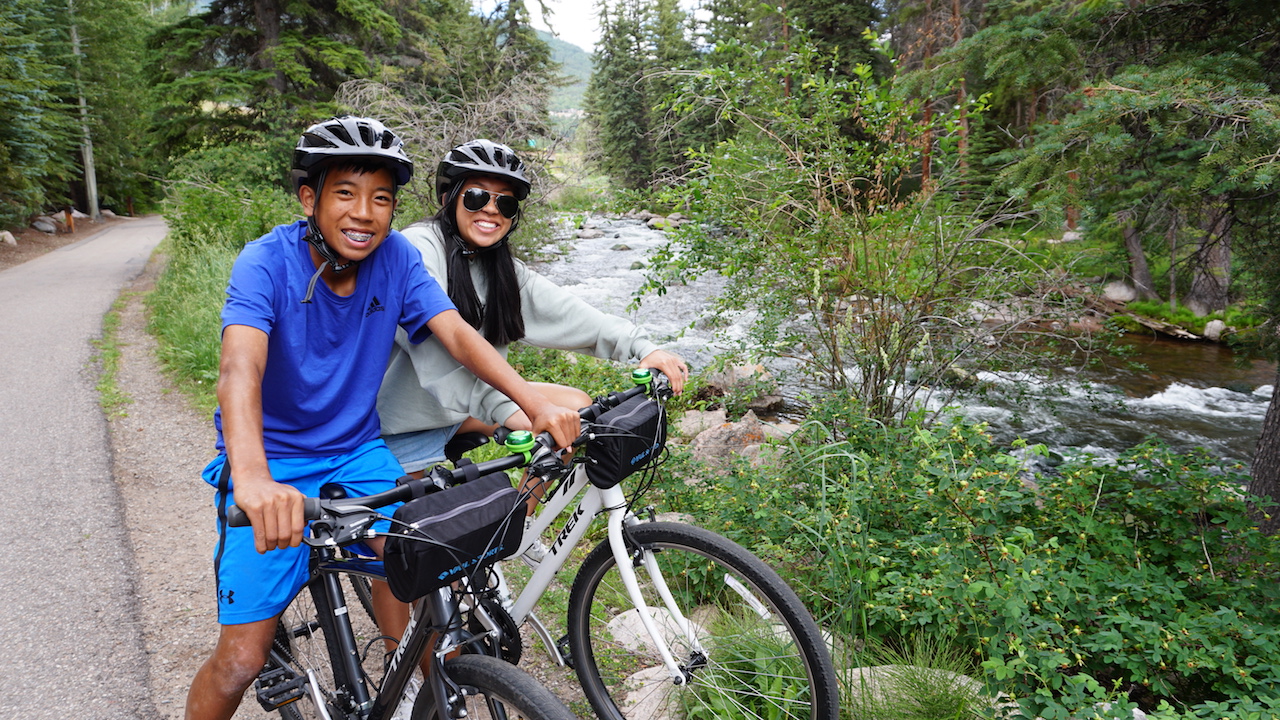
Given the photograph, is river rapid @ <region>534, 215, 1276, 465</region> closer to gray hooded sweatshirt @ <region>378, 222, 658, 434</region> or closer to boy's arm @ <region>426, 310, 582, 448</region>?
gray hooded sweatshirt @ <region>378, 222, 658, 434</region>

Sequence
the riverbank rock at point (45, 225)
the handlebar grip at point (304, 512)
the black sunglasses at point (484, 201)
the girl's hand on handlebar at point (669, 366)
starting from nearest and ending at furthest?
the handlebar grip at point (304, 512), the girl's hand on handlebar at point (669, 366), the black sunglasses at point (484, 201), the riverbank rock at point (45, 225)

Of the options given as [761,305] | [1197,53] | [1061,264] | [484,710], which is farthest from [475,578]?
[1061,264]

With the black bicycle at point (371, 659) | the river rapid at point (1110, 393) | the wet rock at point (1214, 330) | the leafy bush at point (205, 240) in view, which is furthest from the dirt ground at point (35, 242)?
the wet rock at point (1214, 330)

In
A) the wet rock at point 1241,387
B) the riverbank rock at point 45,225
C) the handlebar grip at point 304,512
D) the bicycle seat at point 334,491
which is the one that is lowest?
the riverbank rock at point 45,225

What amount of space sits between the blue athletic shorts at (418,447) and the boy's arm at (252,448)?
708mm

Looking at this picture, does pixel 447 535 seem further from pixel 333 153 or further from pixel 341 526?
pixel 333 153

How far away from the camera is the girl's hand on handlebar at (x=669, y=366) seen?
2502 millimetres

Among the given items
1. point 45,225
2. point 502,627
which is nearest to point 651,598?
point 502,627

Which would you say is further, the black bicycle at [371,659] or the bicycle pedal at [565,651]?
the bicycle pedal at [565,651]

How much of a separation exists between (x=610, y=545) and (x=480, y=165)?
139cm

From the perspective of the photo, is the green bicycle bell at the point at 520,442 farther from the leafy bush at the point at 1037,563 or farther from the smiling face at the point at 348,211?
the leafy bush at the point at 1037,563

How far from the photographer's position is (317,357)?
2.29m

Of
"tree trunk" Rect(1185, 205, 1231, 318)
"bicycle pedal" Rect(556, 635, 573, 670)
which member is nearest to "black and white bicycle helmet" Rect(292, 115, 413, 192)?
"bicycle pedal" Rect(556, 635, 573, 670)

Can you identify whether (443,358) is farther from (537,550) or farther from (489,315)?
(537,550)
